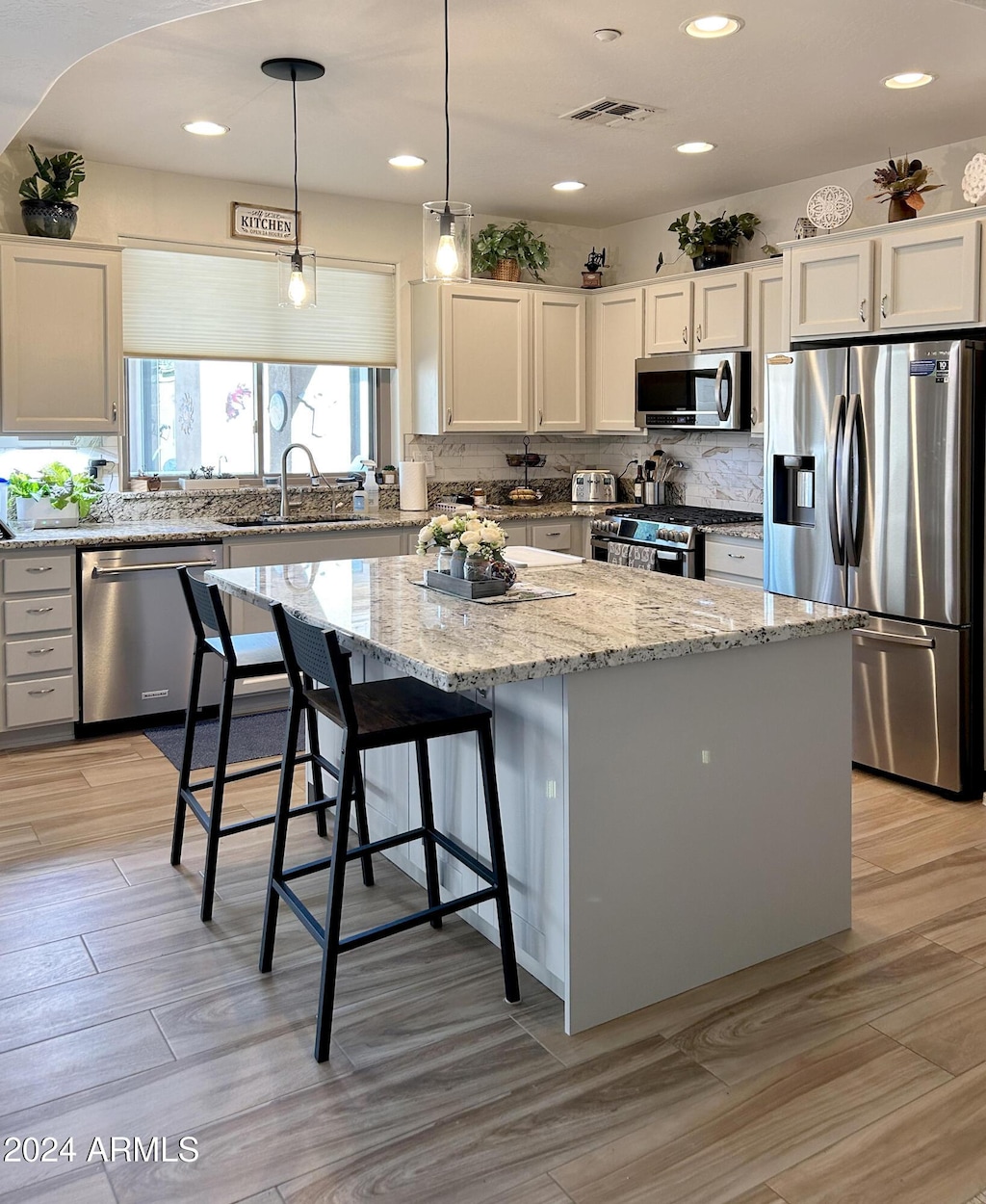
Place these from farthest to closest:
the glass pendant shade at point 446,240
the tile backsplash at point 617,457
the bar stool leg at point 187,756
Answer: the tile backsplash at point 617,457
the bar stool leg at point 187,756
the glass pendant shade at point 446,240

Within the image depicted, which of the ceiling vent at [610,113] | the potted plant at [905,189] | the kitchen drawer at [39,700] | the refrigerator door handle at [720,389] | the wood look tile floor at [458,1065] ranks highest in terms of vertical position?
the ceiling vent at [610,113]

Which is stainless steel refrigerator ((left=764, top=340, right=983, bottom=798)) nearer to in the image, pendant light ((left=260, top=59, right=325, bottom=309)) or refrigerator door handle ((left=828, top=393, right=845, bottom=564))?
refrigerator door handle ((left=828, top=393, right=845, bottom=564))

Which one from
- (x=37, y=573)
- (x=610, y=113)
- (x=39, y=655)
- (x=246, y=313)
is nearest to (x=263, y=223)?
(x=246, y=313)

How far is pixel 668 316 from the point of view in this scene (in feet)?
19.1

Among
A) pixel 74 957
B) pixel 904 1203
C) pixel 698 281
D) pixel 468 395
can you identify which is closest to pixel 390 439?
pixel 468 395

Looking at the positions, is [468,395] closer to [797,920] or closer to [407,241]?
[407,241]

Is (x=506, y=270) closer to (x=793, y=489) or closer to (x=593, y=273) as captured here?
(x=593, y=273)

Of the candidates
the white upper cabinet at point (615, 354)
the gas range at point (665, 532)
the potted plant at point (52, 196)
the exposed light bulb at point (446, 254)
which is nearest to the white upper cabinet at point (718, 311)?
the white upper cabinet at point (615, 354)

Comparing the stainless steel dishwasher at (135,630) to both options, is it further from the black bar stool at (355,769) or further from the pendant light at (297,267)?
the black bar stool at (355,769)

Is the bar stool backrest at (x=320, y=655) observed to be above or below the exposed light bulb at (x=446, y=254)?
below

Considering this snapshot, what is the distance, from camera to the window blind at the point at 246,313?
532 centimetres

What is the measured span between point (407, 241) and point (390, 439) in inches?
43.9

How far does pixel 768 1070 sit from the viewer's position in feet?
7.39

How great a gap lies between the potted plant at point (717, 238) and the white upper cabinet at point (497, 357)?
34.0 inches
